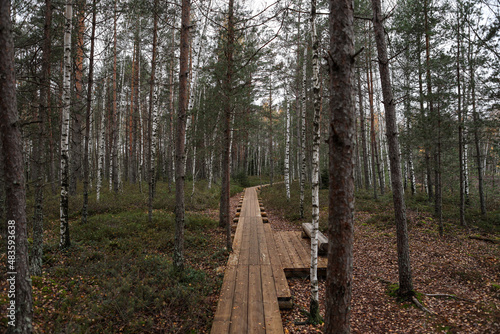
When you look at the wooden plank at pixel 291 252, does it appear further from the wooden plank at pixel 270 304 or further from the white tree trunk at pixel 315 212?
the white tree trunk at pixel 315 212

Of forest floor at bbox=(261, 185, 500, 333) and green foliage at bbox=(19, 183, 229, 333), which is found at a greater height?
green foliage at bbox=(19, 183, 229, 333)

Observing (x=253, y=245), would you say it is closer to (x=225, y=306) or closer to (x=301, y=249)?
(x=301, y=249)

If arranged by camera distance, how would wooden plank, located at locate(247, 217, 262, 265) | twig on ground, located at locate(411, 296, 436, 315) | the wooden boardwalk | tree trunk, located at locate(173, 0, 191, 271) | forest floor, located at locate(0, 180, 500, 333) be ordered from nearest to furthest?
the wooden boardwalk < forest floor, located at locate(0, 180, 500, 333) < twig on ground, located at locate(411, 296, 436, 315) < tree trunk, located at locate(173, 0, 191, 271) < wooden plank, located at locate(247, 217, 262, 265)

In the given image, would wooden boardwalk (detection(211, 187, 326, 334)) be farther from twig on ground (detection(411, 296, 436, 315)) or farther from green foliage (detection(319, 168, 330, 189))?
green foliage (detection(319, 168, 330, 189))

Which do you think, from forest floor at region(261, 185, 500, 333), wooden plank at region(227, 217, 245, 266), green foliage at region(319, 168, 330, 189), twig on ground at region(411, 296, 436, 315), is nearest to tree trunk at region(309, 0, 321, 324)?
forest floor at region(261, 185, 500, 333)

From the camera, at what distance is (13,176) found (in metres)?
2.62

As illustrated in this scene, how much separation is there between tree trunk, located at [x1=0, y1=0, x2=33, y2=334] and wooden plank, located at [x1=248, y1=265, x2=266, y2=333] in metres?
2.78

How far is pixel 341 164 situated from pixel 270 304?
2946 mm

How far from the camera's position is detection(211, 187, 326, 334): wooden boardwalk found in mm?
3371

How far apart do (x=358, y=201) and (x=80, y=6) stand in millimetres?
16208

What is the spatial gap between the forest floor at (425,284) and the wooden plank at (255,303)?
0.57m

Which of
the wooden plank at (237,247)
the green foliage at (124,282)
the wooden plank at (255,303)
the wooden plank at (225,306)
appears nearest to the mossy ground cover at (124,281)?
the green foliage at (124,282)

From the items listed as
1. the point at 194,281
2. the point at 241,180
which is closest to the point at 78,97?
the point at 194,281

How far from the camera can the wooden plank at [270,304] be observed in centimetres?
326
